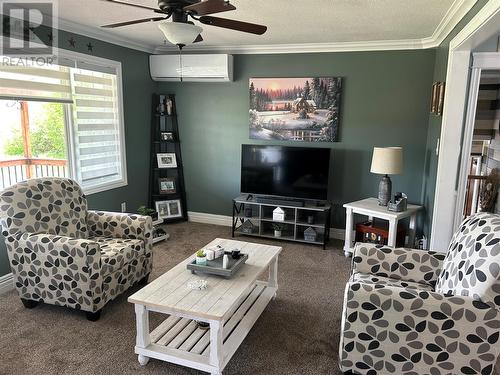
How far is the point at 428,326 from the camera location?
1.92 metres

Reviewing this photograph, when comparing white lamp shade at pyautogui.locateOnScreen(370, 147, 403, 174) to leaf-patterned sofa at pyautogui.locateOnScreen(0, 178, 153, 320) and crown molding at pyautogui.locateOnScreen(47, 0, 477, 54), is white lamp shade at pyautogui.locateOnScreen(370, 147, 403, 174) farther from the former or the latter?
leaf-patterned sofa at pyautogui.locateOnScreen(0, 178, 153, 320)

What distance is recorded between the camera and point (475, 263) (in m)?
1.96

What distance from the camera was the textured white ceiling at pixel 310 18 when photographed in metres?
2.88

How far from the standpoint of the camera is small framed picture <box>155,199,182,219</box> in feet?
16.9

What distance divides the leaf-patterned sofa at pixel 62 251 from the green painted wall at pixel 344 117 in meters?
2.07

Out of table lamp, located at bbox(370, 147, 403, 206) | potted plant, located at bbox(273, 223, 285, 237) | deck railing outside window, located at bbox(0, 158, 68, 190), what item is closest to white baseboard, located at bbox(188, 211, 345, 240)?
potted plant, located at bbox(273, 223, 285, 237)

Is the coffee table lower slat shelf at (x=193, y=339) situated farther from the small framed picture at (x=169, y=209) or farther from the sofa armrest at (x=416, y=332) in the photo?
the small framed picture at (x=169, y=209)

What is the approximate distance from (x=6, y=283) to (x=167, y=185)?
236cm

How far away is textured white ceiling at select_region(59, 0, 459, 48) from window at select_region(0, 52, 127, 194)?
0.55 meters

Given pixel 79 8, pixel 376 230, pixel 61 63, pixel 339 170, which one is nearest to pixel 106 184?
pixel 61 63

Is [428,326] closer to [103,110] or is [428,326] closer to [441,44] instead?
[441,44]

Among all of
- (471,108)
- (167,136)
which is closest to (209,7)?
(471,108)

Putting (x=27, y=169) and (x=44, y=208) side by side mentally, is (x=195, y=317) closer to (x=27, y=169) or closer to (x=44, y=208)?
(x=44, y=208)

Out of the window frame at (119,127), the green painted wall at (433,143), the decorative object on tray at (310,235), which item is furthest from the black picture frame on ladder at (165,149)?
the green painted wall at (433,143)
